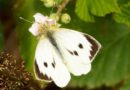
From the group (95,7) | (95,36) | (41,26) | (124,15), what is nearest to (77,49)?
(41,26)

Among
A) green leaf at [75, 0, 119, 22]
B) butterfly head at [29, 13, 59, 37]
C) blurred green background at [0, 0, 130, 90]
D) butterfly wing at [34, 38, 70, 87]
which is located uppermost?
blurred green background at [0, 0, 130, 90]

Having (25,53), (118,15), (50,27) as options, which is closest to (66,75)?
(50,27)

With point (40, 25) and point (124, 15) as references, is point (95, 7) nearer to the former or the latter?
point (124, 15)

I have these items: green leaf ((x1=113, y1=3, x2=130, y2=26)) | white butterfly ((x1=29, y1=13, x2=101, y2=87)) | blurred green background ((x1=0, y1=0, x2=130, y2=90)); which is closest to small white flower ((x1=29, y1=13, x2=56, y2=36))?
white butterfly ((x1=29, y1=13, x2=101, y2=87))

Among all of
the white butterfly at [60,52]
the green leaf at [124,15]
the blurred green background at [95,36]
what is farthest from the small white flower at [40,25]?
the blurred green background at [95,36]

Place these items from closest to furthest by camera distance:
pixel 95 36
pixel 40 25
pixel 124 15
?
pixel 40 25 → pixel 124 15 → pixel 95 36

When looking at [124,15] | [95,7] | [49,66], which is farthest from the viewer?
[124,15]

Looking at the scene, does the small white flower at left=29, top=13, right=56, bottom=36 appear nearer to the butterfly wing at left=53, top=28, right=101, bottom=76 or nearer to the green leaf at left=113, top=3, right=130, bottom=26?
the butterfly wing at left=53, top=28, right=101, bottom=76
